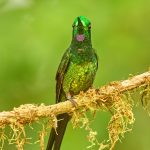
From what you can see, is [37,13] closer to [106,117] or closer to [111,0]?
[111,0]

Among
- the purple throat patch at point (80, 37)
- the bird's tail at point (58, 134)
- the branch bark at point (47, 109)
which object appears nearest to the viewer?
the branch bark at point (47, 109)

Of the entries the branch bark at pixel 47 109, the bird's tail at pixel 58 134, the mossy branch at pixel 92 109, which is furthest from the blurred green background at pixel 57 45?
the branch bark at pixel 47 109

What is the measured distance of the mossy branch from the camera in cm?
458

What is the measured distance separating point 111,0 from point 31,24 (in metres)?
0.76

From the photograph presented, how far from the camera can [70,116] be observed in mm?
5035

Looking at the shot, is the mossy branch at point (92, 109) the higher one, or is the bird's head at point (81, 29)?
the bird's head at point (81, 29)

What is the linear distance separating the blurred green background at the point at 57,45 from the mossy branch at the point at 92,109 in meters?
0.93

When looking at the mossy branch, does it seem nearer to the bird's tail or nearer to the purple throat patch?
the bird's tail

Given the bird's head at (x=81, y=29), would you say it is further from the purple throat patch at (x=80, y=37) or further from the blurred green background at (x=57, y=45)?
the blurred green background at (x=57, y=45)

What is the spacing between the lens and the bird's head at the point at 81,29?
470 centimetres

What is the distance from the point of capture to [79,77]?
5.07 meters

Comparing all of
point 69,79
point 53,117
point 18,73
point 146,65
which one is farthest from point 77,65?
point 146,65

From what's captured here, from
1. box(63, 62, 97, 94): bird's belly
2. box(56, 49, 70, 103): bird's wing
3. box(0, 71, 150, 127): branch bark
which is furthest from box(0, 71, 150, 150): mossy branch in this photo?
box(56, 49, 70, 103): bird's wing

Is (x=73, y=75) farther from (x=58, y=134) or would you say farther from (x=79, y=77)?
(x=58, y=134)
